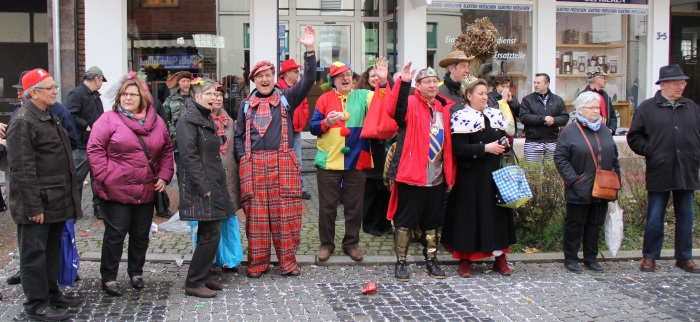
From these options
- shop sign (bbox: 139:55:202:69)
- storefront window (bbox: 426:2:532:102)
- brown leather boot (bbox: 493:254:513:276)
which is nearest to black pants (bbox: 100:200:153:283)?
brown leather boot (bbox: 493:254:513:276)

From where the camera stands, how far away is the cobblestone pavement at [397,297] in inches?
212

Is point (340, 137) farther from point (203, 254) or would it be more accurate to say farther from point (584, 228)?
point (584, 228)

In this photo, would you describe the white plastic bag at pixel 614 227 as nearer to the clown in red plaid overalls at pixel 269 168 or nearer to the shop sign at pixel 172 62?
the clown in red plaid overalls at pixel 269 168

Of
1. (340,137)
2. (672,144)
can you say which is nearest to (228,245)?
(340,137)

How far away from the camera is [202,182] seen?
5.67 m

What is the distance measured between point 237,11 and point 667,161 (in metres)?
7.66

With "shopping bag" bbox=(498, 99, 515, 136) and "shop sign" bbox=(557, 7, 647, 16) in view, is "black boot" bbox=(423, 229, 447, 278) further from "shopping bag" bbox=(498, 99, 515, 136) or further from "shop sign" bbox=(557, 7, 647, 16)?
"shop sign" bbox=(557, 7, 647, 16)

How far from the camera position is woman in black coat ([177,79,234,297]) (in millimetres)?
5688

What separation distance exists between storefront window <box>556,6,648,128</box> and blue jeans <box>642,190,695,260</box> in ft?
22.0

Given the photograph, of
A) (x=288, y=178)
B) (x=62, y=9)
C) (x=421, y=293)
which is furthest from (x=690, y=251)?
(x=62, y=9)

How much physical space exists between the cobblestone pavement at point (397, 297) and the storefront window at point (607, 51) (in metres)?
7.15

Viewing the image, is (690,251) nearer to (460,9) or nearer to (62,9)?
(460,9)

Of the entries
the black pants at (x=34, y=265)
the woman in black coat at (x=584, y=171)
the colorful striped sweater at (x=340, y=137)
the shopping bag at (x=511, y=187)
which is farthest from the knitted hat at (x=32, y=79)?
the woman in black coat at (x=584, y=171)

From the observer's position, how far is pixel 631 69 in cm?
1375
